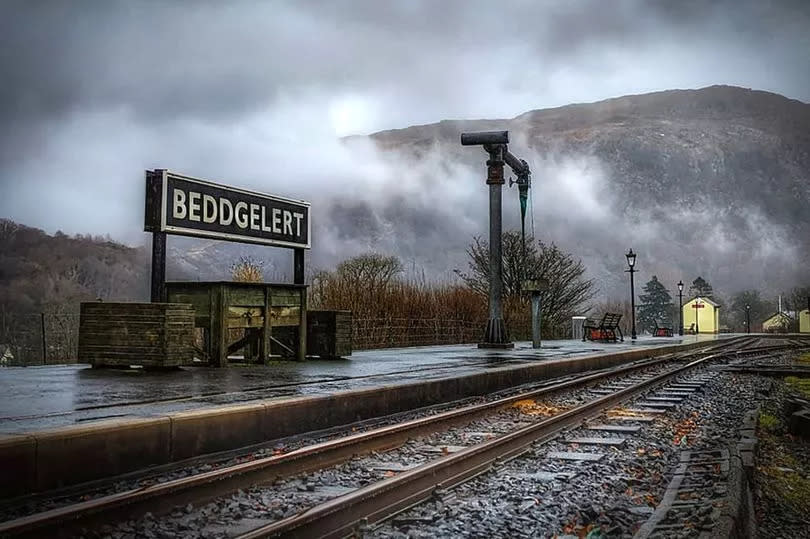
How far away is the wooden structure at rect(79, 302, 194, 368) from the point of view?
8773mm

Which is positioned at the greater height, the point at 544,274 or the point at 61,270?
the point at 544,274

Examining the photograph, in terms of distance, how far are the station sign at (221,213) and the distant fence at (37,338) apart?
369 centimetres

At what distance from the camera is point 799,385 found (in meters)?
14.6

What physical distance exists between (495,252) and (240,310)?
35.4ft

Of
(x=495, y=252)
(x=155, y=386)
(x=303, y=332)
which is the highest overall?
(x=495, y=252)

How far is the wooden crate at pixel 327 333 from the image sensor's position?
12852 mm

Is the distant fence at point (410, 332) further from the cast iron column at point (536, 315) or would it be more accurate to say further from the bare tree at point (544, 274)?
the bare tree at point (544, 274)

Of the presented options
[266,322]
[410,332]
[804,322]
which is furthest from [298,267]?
[804,322]

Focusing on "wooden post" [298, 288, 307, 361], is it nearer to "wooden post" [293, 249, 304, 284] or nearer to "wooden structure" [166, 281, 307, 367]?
"wooden structure" [166, 281, 307, 367]

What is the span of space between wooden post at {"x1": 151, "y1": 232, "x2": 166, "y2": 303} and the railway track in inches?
164

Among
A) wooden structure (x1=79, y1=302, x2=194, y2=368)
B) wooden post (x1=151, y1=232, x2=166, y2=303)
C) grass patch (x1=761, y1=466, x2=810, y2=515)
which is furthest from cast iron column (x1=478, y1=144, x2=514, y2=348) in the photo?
grass patch (x1=761, y1=466, x2=810, y2=515)

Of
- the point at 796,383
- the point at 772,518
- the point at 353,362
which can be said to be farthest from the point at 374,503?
the point at 796,383

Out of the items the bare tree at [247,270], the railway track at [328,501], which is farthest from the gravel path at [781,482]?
the bare tree at [247,270]

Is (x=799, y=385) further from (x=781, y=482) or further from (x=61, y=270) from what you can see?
(x=61, y=270)
